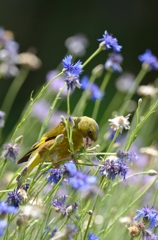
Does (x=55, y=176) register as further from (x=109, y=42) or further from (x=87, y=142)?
(x=109, y=42)

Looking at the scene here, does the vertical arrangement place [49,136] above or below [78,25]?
below

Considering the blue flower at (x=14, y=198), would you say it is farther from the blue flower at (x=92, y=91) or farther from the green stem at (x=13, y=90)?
the green stem at (x=13, y=90)

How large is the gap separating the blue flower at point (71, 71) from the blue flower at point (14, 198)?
0.27 m

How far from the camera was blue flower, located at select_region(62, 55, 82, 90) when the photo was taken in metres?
1.46

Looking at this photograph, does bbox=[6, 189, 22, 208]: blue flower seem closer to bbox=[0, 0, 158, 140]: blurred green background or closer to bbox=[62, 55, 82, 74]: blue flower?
bbox=[62, 55, 82, 74]: blue flower

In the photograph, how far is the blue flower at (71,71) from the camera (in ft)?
4.80

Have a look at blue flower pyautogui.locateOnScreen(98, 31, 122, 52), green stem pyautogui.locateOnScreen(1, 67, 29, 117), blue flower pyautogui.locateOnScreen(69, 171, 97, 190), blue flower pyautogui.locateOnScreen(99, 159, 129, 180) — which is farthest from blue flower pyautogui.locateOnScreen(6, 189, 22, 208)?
green stem pyautogui.locateOnScreen(1, 67, 29, 117)

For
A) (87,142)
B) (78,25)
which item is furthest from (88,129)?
(78,25)

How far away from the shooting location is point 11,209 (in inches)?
44.6

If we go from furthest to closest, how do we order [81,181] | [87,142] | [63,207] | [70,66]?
[87,142]
[70,66]
[63,207]
[81,181]

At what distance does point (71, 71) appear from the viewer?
1470mm

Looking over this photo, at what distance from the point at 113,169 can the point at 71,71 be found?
246 millimetres

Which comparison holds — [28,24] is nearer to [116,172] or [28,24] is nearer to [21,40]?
[21,40]

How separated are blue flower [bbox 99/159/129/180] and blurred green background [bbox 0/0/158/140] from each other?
3.83 metres
